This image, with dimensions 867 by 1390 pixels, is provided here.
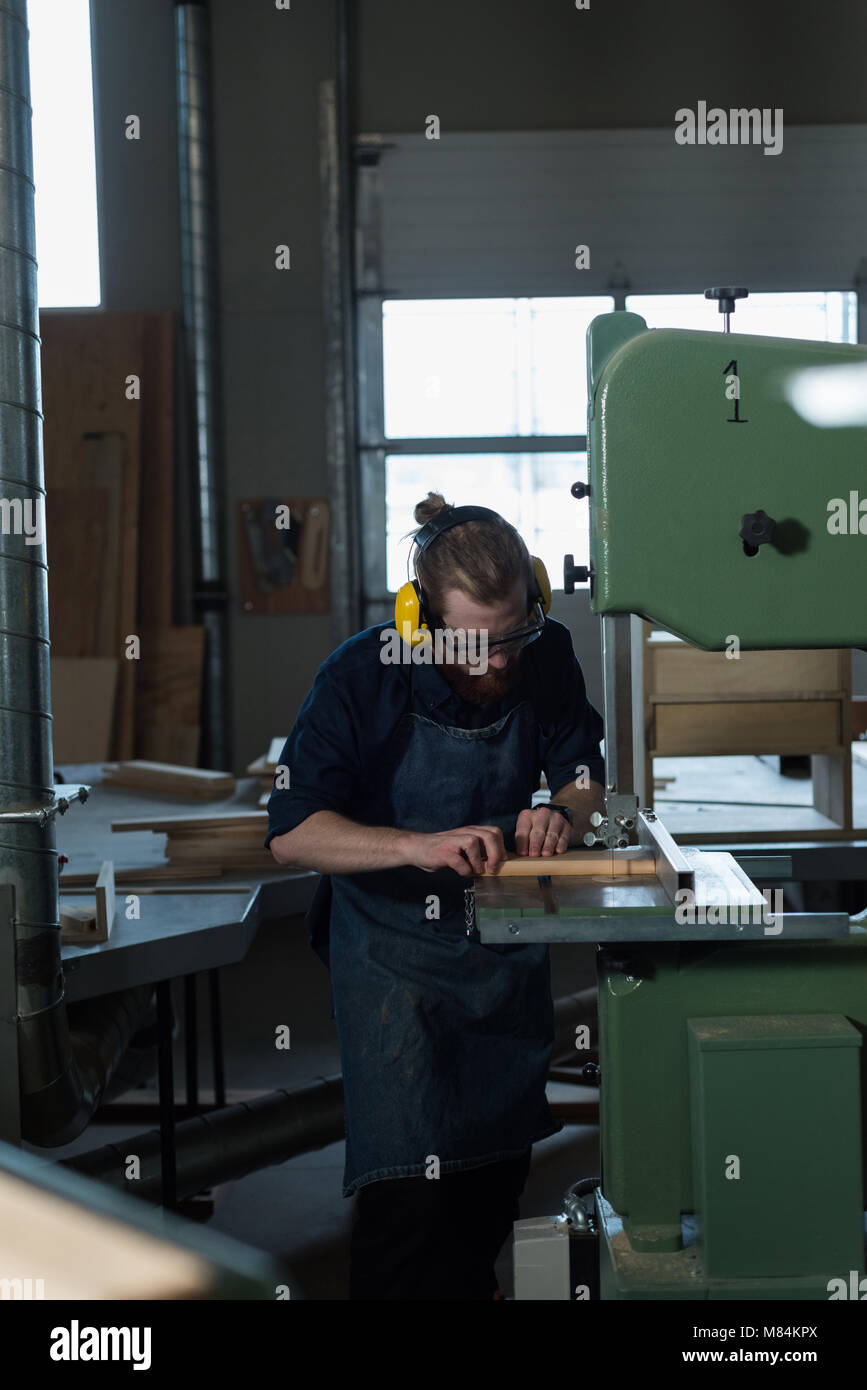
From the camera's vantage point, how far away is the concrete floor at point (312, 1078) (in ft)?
9.06

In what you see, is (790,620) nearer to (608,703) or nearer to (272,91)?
(608,703)

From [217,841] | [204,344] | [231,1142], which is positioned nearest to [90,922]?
[217,841]

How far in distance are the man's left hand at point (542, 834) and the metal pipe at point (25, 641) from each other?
1.95 ft

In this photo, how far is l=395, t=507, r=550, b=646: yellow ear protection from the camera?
1.62 metres

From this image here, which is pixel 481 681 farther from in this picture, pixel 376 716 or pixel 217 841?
pixel 217 841

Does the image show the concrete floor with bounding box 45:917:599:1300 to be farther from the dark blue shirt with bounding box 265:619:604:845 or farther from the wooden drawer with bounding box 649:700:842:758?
the wooden drawer with bounding box 649:700:842:758

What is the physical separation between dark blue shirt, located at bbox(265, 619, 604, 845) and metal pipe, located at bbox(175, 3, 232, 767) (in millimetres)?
3380

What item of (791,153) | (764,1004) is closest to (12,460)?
(764,1004)

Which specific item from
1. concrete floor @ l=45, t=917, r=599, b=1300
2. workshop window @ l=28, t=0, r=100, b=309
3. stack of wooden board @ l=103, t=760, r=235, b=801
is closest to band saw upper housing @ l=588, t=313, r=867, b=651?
concrete floor @ l=45, t=917, r=599, b=1300

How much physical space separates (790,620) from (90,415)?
429 cm

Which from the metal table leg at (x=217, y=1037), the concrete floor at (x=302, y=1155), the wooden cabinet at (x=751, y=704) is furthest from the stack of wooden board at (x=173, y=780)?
the wooden cabinet at (x=751, y=704)

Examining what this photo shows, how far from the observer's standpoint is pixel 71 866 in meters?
2.46
